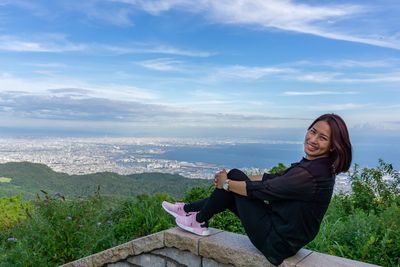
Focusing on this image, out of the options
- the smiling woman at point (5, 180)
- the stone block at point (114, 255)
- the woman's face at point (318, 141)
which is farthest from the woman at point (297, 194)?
the smiling woman at point (5, 180)

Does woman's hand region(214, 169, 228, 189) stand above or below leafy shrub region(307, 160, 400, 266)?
above

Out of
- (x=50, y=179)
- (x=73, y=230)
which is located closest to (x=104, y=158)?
(x=50, y=179)

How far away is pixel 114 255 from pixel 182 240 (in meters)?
1.03

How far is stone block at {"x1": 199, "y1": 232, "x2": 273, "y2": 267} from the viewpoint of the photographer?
3786 millimetres

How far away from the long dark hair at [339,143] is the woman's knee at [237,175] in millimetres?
821

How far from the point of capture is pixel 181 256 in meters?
4.29

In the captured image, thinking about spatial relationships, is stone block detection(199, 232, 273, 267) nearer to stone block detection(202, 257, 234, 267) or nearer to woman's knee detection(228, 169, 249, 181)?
stone block detection(202, 257, 234, 267)

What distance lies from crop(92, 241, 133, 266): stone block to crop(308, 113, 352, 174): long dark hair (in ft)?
8.12

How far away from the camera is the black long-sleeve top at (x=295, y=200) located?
11.2 ft

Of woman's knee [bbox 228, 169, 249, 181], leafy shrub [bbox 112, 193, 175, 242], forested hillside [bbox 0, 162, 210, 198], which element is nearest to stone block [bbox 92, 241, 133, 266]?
leafy shrub [bbox 112, 193, 175, 242]

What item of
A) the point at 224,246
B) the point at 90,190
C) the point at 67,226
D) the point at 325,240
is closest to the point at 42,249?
the point at 67,226

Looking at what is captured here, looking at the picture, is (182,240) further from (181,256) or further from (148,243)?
(148,243)

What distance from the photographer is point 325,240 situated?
4668mm

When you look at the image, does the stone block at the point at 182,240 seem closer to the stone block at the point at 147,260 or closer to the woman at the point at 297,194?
the stone block at the point at 147,260
